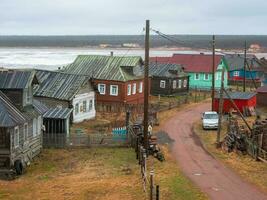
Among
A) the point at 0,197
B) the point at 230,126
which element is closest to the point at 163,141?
the point at 230,126

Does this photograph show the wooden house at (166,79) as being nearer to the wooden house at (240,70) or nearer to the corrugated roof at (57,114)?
the wooden house at (240,70)

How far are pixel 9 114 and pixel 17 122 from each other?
2.15 feet

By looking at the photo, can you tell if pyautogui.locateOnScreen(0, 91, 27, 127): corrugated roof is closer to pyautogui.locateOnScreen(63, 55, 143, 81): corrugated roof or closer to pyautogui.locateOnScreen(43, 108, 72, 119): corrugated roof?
pyautogui.locateOnScreen(43, 108, 72, 119): corrugated roof

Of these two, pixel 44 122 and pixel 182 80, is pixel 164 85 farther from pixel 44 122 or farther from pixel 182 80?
pixel 44 122

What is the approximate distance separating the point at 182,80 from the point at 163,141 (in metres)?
31.0

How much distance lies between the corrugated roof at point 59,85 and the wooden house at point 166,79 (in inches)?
818

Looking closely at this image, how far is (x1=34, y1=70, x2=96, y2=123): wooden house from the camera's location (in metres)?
44.0

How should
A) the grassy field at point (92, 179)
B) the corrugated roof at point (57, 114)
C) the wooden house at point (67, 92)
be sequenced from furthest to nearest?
1. the wooden house at point (67, 92)
2. the corrugated roof at point (57, 114)
3. the grassy field at point (92, 179)

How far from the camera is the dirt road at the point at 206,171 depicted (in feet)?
77.6

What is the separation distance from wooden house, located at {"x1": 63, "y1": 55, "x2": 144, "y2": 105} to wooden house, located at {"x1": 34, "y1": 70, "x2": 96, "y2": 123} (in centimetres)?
587

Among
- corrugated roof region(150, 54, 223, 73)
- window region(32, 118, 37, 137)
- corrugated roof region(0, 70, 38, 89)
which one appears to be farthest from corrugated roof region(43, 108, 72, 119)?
corrugated roof region(150, 54, 223, 73)

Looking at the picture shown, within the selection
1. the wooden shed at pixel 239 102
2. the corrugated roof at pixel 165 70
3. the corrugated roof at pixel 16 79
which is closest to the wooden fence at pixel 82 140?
the corrugated roof at pixel 16 79

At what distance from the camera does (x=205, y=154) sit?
33250mm

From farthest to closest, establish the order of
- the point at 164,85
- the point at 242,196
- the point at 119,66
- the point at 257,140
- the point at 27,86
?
the point at 164,85, the point at 119,66, the point at 257,140, the point at 27,86, the point at 242,196
